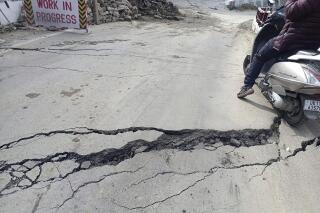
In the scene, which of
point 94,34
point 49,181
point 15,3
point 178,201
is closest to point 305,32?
point 178,201

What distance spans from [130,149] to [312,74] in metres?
2.15

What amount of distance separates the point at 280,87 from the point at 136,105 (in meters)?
1.87

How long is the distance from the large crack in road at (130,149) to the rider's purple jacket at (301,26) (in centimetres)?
98

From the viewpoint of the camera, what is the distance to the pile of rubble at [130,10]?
46.9 feet

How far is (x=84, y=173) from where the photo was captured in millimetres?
3475

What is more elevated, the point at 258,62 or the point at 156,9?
the point at 258,62

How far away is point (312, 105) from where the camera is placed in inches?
165

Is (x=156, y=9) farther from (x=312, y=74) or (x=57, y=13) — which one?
(x=312, y=74)

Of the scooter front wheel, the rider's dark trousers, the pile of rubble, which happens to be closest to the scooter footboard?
the scooter front wheel

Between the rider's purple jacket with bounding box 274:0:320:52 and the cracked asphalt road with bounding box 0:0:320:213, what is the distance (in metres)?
0.96

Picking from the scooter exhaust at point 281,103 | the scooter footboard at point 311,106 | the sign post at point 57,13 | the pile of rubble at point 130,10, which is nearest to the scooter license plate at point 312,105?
the scooter footboard at point 311,106

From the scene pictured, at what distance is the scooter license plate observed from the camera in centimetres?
418

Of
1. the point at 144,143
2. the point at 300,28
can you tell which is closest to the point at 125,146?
the point at 144,143

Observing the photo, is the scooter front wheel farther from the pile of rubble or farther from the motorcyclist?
the pile of rubble
